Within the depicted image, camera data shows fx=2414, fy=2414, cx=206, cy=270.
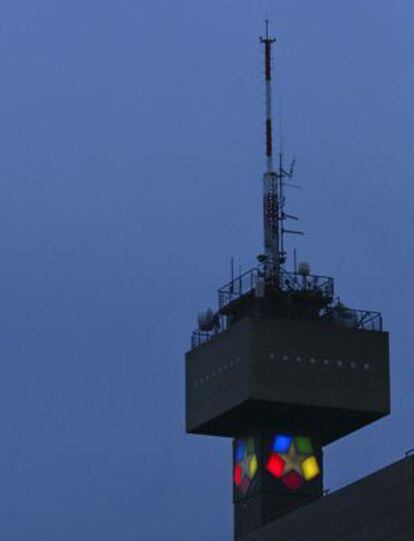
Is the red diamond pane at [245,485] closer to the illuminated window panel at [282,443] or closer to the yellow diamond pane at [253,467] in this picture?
the yellow diamond pane at [253,467]

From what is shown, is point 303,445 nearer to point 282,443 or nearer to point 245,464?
point 282,443

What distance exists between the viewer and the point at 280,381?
136875 mm

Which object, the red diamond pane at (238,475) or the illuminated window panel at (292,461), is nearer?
the illuminated window panel at (292,461)

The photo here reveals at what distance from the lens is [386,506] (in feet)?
340

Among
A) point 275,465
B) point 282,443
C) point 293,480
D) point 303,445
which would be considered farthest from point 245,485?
point 303,445

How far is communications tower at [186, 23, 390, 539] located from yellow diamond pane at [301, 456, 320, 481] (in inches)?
2.3

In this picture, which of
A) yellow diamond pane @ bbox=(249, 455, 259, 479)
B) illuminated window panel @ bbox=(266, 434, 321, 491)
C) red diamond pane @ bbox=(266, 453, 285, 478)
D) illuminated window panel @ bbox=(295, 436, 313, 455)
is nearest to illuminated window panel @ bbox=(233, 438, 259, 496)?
yellow diamond pane @ bbox=(249, 455, 259, 479)

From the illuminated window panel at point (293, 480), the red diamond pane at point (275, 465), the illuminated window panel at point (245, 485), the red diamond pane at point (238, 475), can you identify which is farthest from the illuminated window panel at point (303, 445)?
the red diamond pane at point (238, 475)

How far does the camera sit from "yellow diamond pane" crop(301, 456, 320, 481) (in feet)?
463

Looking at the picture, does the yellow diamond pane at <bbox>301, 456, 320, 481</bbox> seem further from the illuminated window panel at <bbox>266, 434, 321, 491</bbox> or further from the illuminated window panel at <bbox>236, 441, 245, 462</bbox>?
the illuminated window panel at <bbox>236, 441, 245, 462</bbox>

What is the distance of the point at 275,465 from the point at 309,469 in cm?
228

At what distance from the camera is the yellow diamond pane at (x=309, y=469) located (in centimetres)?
14125

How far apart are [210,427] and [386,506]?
127 ft

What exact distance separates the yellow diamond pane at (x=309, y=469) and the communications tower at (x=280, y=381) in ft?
0.19
